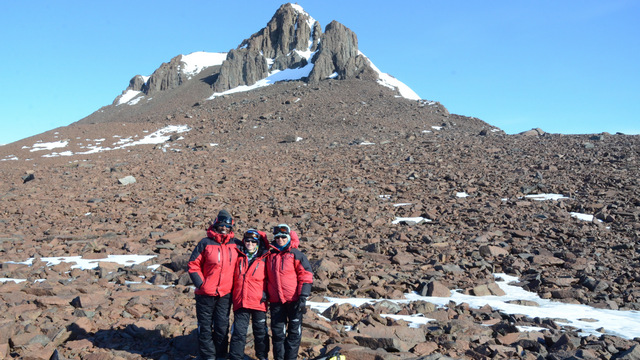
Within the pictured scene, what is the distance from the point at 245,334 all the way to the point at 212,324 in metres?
0.45

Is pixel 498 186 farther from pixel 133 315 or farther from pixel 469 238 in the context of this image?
pixel 133 315

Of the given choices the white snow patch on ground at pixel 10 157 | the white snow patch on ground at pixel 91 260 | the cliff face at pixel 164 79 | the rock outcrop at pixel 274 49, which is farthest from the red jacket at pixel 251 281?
the cliff face at pixel 164 79

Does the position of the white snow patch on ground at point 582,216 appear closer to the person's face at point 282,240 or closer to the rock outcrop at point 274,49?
the person's face at point 282,240

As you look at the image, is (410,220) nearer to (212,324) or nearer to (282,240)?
(282,240)

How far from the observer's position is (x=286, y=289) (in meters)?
4.93

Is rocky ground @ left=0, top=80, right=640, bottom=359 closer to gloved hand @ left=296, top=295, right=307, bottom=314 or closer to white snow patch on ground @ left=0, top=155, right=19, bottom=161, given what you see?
gloved hand @ left=296, top=295, right=307, bottom=314

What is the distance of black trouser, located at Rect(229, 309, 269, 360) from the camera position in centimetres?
486

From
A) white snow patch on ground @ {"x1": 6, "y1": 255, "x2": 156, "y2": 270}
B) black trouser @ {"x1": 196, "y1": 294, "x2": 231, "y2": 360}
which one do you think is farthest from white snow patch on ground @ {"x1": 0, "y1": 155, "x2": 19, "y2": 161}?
black trouser @ {"x1": 196, "y1": 294, "x2": 231, "y2": 360}

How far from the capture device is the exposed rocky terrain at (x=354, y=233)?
564 centimetres

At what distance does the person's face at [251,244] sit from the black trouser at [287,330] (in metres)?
0.69

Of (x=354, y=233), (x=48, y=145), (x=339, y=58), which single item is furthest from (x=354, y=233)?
(x=339, y=58)

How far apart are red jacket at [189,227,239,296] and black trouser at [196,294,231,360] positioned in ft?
0.36

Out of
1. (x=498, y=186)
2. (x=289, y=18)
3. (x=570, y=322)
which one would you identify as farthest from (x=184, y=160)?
(x=289, y=18)

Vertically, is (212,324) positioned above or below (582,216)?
below
